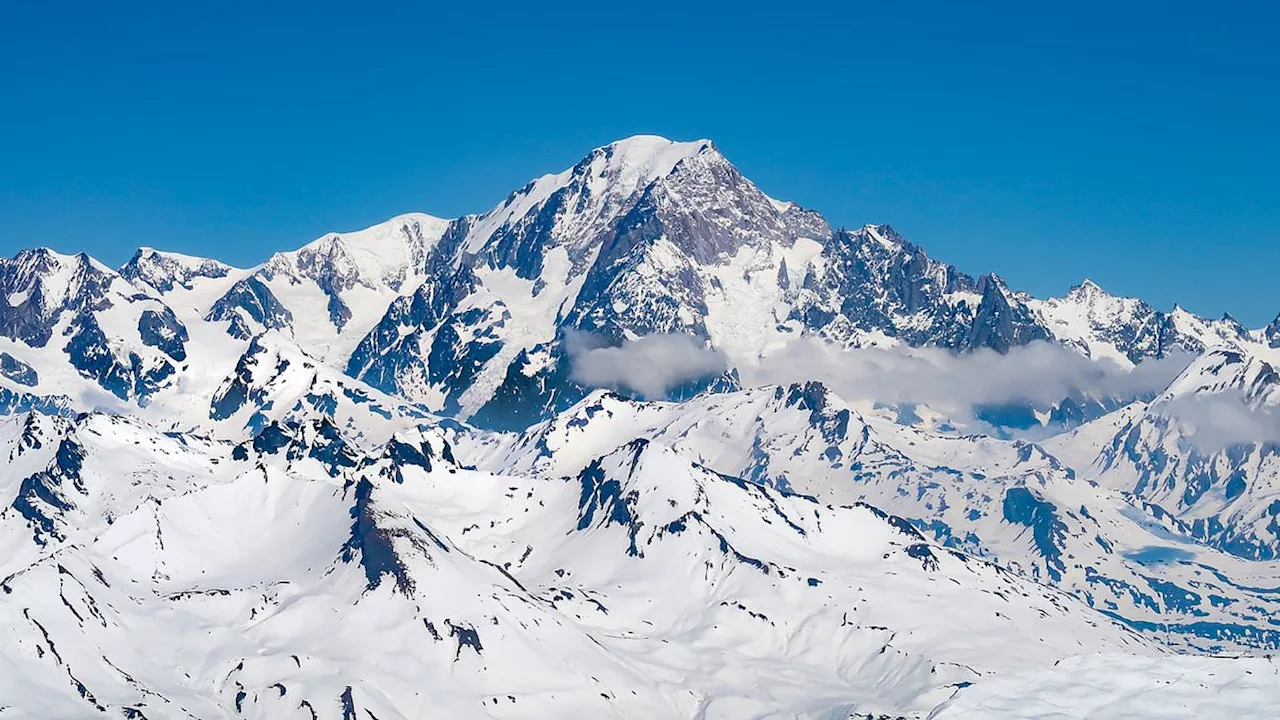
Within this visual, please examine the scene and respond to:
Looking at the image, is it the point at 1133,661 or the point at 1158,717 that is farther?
the point at 1133,661

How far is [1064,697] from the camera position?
177125 mm

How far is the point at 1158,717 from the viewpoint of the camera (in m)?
174

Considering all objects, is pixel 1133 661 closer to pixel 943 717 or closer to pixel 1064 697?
pixel 1064 697

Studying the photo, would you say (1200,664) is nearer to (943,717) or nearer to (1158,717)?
(1158,717)

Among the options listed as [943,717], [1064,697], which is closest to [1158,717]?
[1064,697]

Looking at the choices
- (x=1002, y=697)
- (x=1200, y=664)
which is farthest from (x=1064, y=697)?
(x=1200, y=664)

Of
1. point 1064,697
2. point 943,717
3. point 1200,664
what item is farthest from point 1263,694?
point 943,717

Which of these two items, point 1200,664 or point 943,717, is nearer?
point 943,717

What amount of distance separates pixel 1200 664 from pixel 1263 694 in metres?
8.98

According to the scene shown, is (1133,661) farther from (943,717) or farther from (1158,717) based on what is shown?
(943,717)

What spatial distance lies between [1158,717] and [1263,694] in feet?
41.7

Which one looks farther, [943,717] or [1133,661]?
[1133,661]

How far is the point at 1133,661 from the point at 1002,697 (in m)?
18.0

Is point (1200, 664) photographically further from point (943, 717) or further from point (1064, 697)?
point (943, 717)
